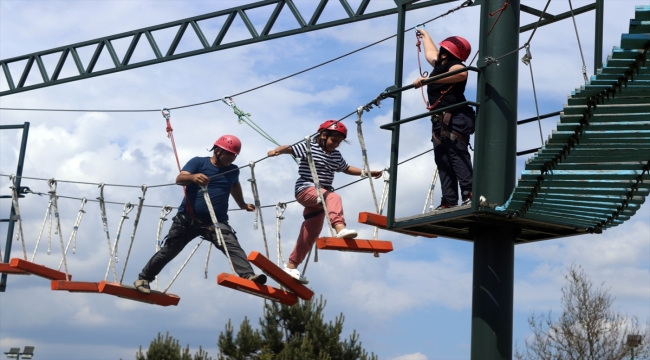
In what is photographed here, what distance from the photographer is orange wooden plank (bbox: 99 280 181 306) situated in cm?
1159

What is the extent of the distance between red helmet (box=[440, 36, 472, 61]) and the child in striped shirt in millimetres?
1864

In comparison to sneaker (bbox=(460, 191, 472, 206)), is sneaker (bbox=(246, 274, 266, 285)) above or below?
below

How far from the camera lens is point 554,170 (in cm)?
784

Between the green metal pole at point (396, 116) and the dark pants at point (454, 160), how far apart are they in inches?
14.1

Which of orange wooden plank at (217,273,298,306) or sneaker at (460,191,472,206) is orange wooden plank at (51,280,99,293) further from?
sneaker at (460,191,472,206)

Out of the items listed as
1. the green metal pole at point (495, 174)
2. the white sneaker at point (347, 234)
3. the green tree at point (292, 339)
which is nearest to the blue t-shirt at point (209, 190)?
the white sneaker at point (347, 234)

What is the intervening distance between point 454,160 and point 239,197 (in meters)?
3.72

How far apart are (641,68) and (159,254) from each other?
21.4 ft

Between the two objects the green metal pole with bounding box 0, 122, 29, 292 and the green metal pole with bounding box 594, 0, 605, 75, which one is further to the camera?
the green metal pole with bounding box 0, 122, 29, 292

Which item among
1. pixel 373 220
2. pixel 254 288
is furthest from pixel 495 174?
pixel 254 288

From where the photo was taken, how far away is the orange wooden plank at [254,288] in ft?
34.6

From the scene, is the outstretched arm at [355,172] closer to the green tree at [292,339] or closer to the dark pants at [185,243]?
the dark pants at [185,243]

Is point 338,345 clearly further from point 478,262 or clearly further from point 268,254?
point 478,262

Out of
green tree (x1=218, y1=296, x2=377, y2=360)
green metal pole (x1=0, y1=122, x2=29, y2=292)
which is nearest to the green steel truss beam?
green metal pole (x1=0, y1=122, x2=29, y2=292)
